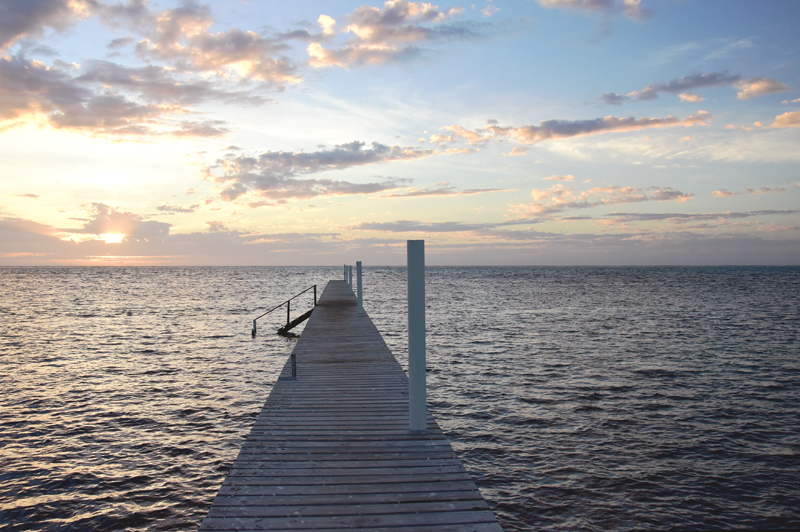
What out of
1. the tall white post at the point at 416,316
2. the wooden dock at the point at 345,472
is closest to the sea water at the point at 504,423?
the wooden dock at the point at 345,472

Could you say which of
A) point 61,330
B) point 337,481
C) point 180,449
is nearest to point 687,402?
point 337,481

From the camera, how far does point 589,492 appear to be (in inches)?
296

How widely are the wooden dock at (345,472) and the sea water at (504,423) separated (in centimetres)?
209

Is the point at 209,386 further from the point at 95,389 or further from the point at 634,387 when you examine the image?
the point at 634,387

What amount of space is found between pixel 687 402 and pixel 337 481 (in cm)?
1111

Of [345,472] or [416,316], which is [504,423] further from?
[345,472]

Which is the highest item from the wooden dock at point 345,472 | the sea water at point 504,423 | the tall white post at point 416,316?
the tall white post at point 416,316

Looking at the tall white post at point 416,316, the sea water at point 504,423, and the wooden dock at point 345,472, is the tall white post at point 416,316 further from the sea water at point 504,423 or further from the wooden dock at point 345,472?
the sea water at point 504,423

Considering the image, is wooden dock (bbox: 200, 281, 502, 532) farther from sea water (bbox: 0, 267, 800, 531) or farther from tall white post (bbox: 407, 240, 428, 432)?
sea water (bbox: 0, 267, 800, 531)

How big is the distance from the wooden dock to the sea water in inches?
82.1

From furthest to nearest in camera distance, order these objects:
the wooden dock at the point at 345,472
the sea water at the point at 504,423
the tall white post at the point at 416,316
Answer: the sea water at the point at 504,423
the tall white post at the point at 416,316
the wooden dock at the point at 345,472

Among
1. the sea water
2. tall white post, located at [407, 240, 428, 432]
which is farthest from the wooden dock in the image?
the sea water

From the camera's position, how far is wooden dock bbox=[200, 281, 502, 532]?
4.04m

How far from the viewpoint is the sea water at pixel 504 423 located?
7.24m
